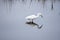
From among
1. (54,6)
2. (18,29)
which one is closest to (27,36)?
(18,29)

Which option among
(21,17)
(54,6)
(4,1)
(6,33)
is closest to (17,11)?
(21,17)

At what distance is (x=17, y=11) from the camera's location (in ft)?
4.10

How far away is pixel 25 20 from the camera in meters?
1.24

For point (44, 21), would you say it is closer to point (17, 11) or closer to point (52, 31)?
point (52, 31)

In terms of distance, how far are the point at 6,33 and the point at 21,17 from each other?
0.28 metres

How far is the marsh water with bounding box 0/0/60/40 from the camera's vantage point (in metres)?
1.22

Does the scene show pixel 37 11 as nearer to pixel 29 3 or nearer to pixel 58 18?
pixel 29 3

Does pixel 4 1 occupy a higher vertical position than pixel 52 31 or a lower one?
higher

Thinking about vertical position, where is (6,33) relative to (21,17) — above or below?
below

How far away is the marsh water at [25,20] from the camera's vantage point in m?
1.22

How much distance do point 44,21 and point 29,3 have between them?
0.96 feet

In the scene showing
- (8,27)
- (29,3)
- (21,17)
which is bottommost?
(8,27)

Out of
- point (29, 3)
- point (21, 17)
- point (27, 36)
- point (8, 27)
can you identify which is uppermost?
point (29, 3)

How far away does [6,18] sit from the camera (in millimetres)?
1259
